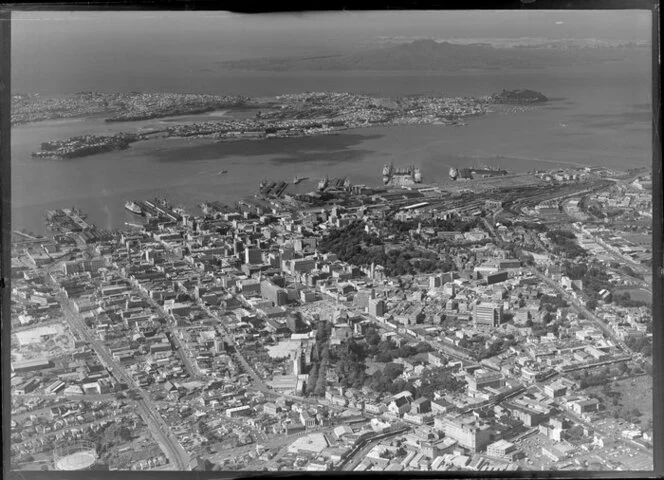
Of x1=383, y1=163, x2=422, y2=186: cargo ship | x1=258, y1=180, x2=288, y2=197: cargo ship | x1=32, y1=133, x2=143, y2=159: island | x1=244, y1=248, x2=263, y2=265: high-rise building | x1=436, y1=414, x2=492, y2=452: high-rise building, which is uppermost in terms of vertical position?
x1=32, y1=133, x2=143, y2=159: island

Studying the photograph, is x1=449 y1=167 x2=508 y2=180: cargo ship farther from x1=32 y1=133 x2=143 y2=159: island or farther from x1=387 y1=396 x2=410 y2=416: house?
x1=32 y1=133 x2=143 y2=159: island

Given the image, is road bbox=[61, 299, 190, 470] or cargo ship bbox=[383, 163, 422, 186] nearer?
road bbox=[61, 299, 190, 470]

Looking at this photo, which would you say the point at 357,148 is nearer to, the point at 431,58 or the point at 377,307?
the point at 431,58

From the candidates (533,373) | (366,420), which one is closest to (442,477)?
(366,420)

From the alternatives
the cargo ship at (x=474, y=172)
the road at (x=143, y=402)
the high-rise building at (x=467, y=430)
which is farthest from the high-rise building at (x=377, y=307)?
the road at (x=143, y=402)

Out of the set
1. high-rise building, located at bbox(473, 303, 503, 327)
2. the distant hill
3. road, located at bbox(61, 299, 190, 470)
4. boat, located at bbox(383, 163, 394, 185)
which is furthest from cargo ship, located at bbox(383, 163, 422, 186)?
road, located at bbox(61, 299, 190, 470)

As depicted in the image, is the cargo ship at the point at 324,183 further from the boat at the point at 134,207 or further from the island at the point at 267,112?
the boat at the point at 134,207

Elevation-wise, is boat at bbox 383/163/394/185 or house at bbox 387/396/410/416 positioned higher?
boat at bbox 383/163/394/185
